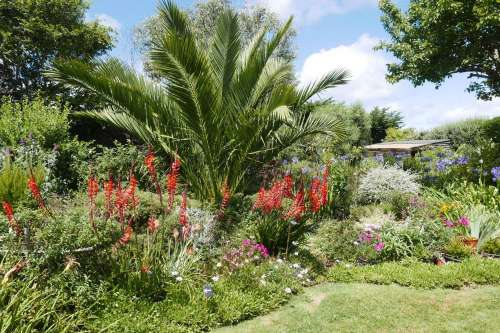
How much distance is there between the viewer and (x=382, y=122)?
2814 cm

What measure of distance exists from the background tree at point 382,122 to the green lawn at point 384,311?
956 inches

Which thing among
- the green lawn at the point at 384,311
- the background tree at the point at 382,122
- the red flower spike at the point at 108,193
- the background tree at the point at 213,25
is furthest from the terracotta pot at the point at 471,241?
the background tree at the point at 382,122

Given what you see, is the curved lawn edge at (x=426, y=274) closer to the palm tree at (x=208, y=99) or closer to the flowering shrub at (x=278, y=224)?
the flowering shrub at (x=278, y=224)

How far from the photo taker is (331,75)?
7.98 meters

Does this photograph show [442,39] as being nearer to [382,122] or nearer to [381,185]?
[381,185]

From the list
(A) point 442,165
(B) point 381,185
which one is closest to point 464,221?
(B) point 381,185

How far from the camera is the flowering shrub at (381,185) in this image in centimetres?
868

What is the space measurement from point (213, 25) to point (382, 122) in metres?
13.5

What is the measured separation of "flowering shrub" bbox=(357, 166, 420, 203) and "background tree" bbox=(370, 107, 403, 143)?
19430 mm

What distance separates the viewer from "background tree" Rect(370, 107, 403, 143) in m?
27.8

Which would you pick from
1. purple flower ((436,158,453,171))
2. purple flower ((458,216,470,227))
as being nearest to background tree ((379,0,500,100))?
purple flower ((436,158,453,171))

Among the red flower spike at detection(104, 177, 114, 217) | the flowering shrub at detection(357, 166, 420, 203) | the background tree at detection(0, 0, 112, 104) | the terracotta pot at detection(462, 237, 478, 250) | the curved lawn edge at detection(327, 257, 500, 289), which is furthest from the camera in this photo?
the background tree at detection(0, 0, 112, 104)

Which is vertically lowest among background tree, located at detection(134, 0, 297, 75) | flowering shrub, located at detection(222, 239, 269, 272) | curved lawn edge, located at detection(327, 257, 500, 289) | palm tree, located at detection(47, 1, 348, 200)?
curved lawn edge, located at detection(327, 257, 500, 289)

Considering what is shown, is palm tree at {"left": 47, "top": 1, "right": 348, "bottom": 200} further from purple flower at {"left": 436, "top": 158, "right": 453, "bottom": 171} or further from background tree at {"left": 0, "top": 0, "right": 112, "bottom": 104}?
background tree at {"left": 0, "top": 0, "right": 112, "bottom": 104}
